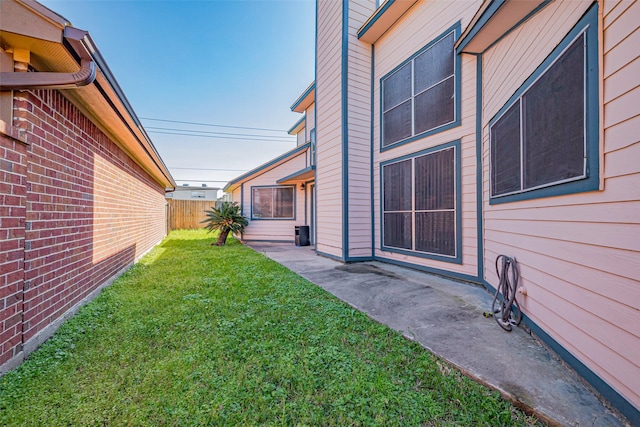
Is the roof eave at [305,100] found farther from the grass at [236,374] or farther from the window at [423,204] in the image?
the grass at [236,374]

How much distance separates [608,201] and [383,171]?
14.4ft

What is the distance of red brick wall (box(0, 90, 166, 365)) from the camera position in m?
2.11

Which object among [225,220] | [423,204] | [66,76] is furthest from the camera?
[225,220]

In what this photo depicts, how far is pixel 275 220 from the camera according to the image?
10.4 meters

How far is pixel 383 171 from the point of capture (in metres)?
5.89

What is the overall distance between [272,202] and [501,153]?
8.27 metres

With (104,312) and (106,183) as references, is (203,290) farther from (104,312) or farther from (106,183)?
(106,183)

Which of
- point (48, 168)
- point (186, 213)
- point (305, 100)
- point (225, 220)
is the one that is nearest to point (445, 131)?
point (48, 168)

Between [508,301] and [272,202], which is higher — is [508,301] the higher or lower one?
the lower one

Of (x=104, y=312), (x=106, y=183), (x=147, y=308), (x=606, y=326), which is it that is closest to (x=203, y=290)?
(x=147, y=308)

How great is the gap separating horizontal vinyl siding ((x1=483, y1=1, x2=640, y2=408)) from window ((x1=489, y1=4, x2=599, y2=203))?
0.10 metres

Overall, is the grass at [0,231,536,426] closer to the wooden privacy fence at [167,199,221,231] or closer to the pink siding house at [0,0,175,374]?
the pink siding house at [0,0,175,374]

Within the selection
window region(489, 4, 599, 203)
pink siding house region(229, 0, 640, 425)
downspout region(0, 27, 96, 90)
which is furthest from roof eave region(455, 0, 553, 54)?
downspout region(0, 27, 96, 90)

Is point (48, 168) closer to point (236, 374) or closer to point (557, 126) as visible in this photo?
point (236, 374)
